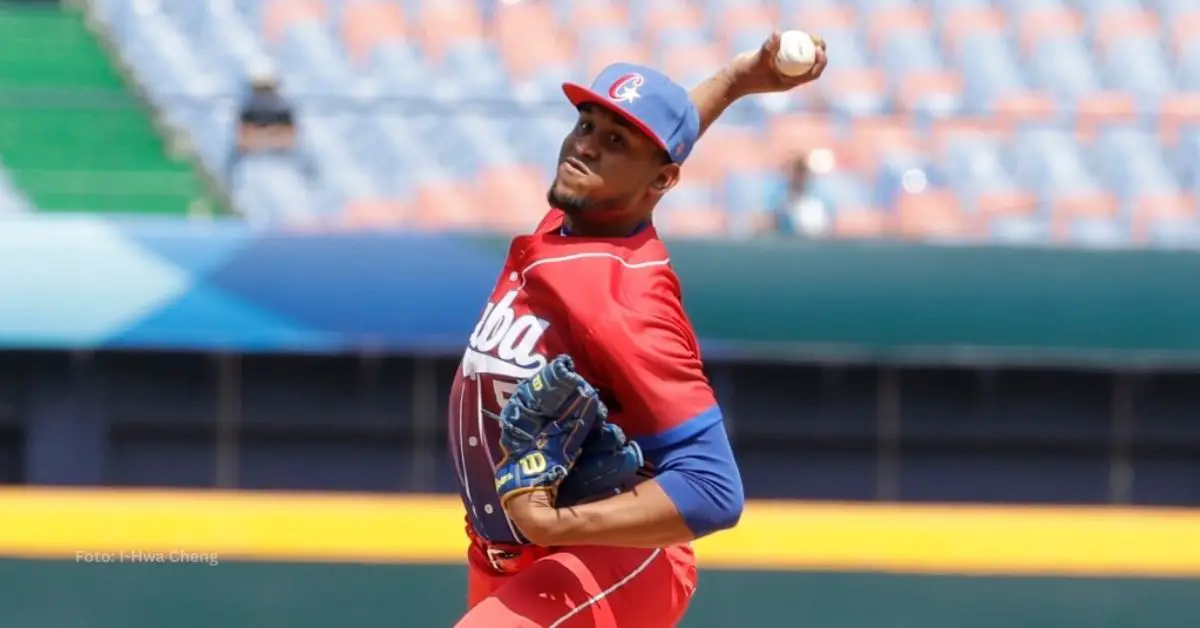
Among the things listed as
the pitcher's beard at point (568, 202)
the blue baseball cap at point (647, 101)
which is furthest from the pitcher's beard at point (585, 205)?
the blue baseball cap at point (647, 101)

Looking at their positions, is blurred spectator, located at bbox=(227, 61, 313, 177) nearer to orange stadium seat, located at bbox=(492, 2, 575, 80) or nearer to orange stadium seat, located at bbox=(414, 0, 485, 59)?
orange stadium seat, located at bbox=(414, 0, 485, 59)

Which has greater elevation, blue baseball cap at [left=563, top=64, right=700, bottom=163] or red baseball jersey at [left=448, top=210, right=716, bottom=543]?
blue baseball cap at [left=563, top=64, right=700, bottom=163]

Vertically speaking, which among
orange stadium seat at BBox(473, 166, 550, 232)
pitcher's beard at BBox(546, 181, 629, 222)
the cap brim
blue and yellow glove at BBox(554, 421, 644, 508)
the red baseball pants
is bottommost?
orange stadium seat at BBox(473, 166, 550, 232)

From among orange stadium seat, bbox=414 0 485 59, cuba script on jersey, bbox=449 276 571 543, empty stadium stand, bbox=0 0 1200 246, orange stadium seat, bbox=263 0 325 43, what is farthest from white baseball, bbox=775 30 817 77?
orange stadium seat, bbox=263 0 325 43

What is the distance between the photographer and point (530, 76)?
9086 millimetres

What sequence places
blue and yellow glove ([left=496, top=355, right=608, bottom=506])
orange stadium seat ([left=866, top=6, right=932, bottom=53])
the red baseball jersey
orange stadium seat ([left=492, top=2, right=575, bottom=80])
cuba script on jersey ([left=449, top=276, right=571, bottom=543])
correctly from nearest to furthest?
1. blue and yellow glove ([left=496, top=355, right=608, bottom=506])
2. the red baseball jersey
3. cuba script on jersey ([left=449, top=276, right=571, bottom=543])
4. orange stadium seat ([left=492, top=2, right=575, bottom=80])
5. orange stadium seat ([left=866, top=6, right=932, bottom=53])

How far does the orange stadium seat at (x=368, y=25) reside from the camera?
9.11 meters

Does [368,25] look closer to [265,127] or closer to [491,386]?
[265,127]

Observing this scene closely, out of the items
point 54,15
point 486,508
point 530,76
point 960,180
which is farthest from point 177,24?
point 486,508

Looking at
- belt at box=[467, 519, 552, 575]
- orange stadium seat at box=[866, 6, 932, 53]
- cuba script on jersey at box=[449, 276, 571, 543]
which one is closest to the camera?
cuba script on jersey at box=[449, 276, 571, 543]

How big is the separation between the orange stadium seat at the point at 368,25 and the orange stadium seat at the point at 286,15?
0.17 metres

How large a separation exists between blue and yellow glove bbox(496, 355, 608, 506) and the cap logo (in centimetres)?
44

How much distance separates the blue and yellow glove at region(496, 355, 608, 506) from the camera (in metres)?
2.40

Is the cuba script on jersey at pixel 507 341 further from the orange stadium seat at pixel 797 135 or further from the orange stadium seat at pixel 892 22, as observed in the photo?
the orange stadium seat at pixel 892 22
